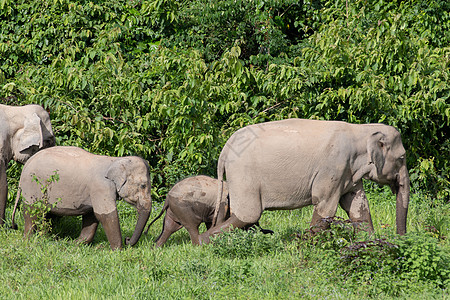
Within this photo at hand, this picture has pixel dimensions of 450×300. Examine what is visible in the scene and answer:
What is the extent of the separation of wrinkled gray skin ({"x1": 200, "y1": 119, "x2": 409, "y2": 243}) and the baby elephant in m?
0.31

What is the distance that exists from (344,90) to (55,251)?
4925 mm

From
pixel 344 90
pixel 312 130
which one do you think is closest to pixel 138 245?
pixel 312 130

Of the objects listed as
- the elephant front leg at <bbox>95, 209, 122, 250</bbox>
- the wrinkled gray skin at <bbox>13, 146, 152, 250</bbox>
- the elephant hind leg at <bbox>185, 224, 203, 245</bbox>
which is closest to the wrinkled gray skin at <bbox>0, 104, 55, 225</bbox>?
the wrinkled gray skin at <bbox>13, 146, 152, 250</bbox>

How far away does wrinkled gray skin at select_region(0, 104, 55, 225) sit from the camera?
8.98m

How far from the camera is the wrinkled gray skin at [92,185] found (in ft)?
26.7

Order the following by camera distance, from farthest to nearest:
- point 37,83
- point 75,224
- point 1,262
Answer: point 37,83 < point 75,224 < point 1,262

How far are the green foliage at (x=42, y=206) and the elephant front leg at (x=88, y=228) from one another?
0.45 meters

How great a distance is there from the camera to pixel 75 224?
9250 millimetres

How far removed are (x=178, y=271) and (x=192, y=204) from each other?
5.66 feet

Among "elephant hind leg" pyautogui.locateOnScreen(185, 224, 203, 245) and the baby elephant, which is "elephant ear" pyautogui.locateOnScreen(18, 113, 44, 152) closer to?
the baby elephant

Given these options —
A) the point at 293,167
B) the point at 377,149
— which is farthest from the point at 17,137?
the point at 377,149

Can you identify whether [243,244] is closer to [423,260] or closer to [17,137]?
[423,260]

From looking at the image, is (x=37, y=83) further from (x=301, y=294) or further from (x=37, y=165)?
(x=301, y=294)

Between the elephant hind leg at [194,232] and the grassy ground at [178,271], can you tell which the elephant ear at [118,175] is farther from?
the elephant hind leg at [194,232]
